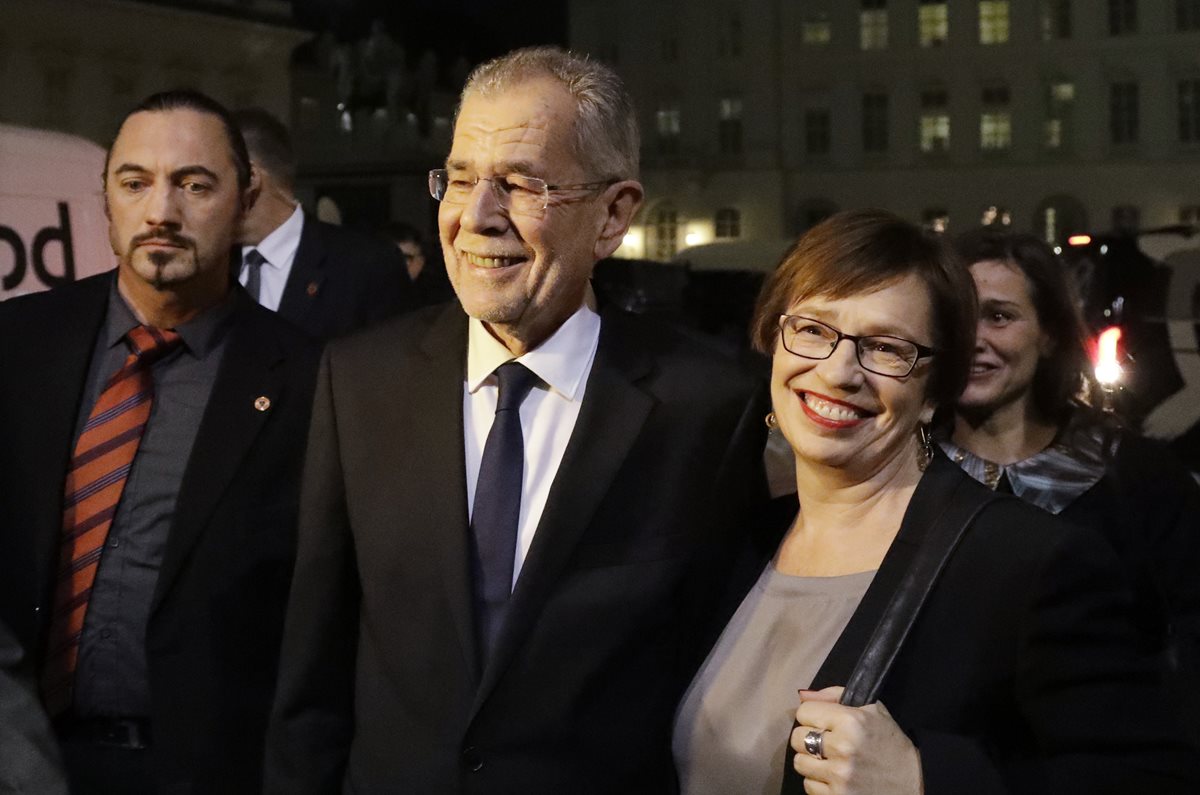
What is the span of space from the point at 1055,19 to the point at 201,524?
3869 centimetres

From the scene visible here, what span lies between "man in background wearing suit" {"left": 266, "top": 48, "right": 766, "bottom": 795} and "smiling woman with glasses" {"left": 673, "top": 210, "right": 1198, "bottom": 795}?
0.40ft

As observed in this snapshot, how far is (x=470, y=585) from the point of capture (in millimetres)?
2219

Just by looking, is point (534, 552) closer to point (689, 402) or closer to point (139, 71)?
point (689, 402)

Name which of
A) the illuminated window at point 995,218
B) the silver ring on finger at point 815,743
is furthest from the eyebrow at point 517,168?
the illuminated window at point 995,218

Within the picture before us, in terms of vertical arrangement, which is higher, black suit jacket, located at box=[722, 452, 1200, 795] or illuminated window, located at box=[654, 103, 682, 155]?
illuminated window, located at box=[654, 103, 682, 155]

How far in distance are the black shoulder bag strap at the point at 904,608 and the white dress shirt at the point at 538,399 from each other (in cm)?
54

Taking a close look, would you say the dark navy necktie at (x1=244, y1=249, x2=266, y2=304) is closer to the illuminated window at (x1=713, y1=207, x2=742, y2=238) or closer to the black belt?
the black belt

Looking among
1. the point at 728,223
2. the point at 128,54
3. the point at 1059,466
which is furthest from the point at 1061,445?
the point at 728,223

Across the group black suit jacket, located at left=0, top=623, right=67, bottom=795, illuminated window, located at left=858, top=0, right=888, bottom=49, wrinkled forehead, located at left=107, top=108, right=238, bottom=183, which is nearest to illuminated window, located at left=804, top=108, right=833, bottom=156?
illuminated window, located at left=858, top=0, right=888, bottom=49

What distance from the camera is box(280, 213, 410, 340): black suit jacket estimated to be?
4586 millimetres

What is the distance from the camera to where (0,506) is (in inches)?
111

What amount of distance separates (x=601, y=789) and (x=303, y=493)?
0.66m

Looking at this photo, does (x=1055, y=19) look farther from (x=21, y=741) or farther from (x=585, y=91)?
(x=21, y=741)

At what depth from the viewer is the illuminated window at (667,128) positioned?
29.9 metres
